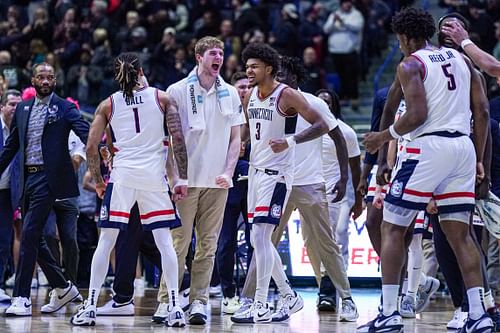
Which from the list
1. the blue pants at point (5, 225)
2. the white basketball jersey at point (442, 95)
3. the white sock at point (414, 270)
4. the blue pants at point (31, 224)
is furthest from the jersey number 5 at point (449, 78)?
the blue pants at point (5, 225)

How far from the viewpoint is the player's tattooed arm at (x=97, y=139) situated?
8.31 m

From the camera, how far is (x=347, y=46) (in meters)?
17.9

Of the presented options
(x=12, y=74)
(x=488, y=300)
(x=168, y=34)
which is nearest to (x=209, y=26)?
(x=168, y=34)

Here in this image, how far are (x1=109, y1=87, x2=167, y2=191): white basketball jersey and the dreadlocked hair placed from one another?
61mm

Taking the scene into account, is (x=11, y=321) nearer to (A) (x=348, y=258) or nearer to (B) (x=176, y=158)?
(B) (x=176, y=158)

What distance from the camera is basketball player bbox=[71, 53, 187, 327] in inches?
320

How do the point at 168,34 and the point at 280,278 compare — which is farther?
the point at 168,34

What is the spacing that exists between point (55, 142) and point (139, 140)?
4.08 ft

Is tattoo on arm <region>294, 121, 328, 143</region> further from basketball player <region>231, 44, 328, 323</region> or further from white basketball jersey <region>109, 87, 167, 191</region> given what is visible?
white basketball jersey <region>109, 87, 167, 191</region>

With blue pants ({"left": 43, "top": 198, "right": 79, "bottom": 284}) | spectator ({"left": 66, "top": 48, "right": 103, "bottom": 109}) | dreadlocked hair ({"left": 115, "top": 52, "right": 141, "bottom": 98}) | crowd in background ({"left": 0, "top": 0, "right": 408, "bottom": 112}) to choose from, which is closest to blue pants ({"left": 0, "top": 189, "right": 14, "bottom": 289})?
blue pants ({"left": 43, "top": 198, "right": 79, "bottom": 284})

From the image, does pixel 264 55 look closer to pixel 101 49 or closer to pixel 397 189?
pixel 397 189

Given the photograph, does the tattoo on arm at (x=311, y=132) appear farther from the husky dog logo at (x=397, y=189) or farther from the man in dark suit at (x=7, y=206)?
the man in dark suit at (x=7, y=206)

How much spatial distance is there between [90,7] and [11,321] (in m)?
13.2

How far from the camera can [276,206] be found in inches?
328
